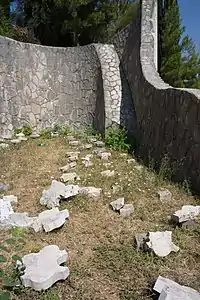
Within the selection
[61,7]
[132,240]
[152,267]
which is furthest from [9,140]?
[61,7]

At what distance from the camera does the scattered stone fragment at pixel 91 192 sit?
3320 mm

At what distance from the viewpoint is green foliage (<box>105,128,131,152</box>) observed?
5.29 m

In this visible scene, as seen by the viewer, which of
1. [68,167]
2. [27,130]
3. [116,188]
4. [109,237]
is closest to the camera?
[109,237]

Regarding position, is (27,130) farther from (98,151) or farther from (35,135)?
(98,151)

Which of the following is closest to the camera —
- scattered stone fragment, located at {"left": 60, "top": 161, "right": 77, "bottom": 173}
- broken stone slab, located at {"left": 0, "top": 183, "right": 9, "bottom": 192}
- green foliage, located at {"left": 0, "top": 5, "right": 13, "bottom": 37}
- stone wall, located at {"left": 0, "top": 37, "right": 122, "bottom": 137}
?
broken stone slab, located at {"left": 0, "top": 183, "right": 9, "bottom": 192}

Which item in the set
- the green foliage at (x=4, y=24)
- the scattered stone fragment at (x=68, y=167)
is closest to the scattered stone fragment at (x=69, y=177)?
the scattered stone fragment at (x=68, y=167)

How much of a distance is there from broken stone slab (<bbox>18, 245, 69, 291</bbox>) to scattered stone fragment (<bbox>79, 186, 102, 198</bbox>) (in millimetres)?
1085

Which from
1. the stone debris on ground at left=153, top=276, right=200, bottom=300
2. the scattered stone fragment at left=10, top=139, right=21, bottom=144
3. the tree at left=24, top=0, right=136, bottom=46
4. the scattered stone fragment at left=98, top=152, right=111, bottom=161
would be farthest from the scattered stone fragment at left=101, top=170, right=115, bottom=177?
the tree at left=24, top=0, right=136, bottom=46

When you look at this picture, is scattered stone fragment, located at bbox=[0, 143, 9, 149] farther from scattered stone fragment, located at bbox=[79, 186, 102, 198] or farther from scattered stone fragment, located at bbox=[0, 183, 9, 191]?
scattered stone fragment, located at bbox=[79, 186, 102, 198]

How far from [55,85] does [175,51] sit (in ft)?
12.3

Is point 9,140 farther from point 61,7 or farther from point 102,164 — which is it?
point 61,7

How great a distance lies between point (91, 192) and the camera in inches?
131

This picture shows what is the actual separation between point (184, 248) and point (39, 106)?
17.1 ft

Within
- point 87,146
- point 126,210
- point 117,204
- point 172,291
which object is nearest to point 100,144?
point 87,146
